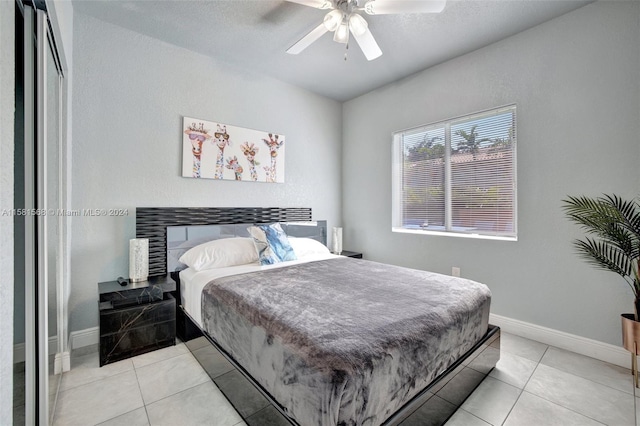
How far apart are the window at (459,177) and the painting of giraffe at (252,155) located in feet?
5.92

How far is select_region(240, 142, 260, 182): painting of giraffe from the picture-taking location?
3334 mm

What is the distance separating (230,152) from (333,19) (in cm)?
176

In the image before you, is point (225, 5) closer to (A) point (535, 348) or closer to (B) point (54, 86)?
(B) point (54, 86)

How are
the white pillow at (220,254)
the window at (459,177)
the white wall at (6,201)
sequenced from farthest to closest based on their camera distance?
the window at (459,177) < the white pillow at (220,254) < the white wall at (6,201)

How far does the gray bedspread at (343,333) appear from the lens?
1.11 meters

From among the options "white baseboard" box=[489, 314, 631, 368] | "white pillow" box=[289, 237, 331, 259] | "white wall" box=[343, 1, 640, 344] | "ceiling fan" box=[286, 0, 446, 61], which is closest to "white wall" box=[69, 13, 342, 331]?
"white pillow" box=[289, 237, 331, 259]

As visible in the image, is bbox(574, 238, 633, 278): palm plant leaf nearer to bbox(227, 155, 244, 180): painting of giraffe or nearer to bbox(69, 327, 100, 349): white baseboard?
bbox(227, 155, 244, 180): painting of giraffe

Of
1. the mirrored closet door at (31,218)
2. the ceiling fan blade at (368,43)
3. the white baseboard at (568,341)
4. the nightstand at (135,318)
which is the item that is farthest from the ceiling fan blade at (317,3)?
the white baseboard at (568,341)

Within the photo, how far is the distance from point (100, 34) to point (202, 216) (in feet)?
5.94

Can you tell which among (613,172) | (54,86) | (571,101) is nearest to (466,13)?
(571,101)

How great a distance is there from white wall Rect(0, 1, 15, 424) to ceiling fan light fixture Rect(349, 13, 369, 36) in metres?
1.82

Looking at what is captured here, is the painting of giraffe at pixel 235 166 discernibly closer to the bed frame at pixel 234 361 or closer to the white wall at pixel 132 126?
the white wall at pixel 132 126

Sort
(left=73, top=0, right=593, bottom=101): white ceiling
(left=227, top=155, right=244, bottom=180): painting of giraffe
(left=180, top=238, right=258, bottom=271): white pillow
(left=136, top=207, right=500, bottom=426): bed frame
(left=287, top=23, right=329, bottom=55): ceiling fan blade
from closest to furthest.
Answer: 1. (left=136, top=207, right=500, bottom=426): bed frame
2. (left=287, top=23, right=329, bottom=55): ceiling fan blade
3. (left=73, top=0, right=593, bottom=101): white ceiling
4. (left=180, top=238, right=258, bottom=271): white pillow
5. (left=227, top=155, right=244, bottom=180): painting of giraffe

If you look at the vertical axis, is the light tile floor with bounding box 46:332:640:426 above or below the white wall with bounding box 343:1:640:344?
below
